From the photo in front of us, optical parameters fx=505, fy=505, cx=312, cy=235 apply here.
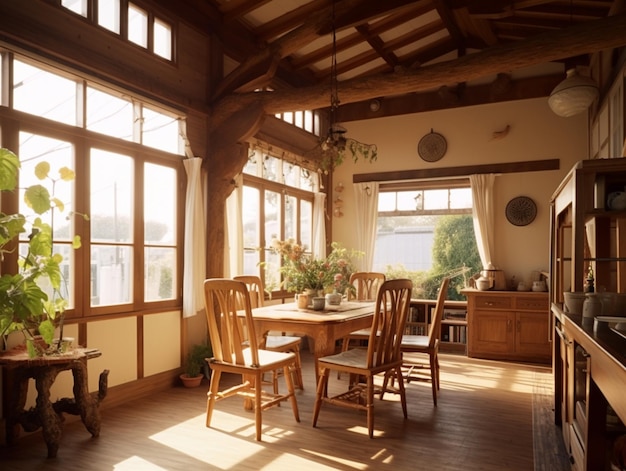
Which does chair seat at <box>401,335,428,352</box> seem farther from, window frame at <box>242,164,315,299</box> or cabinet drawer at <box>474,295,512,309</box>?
cabinet drawer at <box>474,295,512,309</box>

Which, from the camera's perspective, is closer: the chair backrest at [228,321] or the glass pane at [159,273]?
the chair backrest at [228,321]

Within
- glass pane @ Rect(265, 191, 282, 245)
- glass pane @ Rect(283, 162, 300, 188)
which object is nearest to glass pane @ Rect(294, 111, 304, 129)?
glass pane @ Rect(283, 162, 300, 188)

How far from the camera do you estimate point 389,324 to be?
3.53 meters

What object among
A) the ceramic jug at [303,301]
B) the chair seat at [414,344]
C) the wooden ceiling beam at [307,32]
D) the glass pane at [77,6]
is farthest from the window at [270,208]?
the glass pane at [77,6]

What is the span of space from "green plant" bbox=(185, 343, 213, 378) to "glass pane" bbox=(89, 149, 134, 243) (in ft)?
4.16

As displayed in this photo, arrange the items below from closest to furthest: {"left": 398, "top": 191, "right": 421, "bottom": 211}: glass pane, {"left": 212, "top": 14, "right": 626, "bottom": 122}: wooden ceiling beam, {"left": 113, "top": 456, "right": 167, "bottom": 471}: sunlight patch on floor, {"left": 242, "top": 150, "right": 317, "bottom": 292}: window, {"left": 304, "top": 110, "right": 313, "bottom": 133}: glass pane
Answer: {"left": 113, "top": 456, "right": 167, "bottom": 471}: sunlight patch on floor
{"left": 212, "top": 14, "right": 626, "bottom": 122}: wooden ceiling beam
{"left": 242, "top": 150, "right": 317, "bottom": 292}: window
{"left": 304, "top": 110, "right": 313, "bottom": 133}: glass pane
{"left": 398, "top": 191, "right": 421, "bottom": 211}: glass pane

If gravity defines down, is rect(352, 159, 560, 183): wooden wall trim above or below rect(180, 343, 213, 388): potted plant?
above

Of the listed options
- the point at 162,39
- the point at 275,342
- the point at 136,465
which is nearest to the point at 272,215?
the point at 275,342

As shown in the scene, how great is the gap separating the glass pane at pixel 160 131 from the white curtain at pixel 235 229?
82 cm

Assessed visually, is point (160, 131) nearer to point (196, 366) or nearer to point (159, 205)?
point (159, 205)

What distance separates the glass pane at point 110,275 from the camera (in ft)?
13.1

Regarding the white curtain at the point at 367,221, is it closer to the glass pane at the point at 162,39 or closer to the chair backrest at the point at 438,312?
the chair backrest at the point at 438,312

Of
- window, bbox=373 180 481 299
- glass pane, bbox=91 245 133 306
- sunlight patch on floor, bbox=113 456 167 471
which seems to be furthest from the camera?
window, bbox=373 180 481 299

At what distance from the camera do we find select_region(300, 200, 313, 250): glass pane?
7227 millimetres
